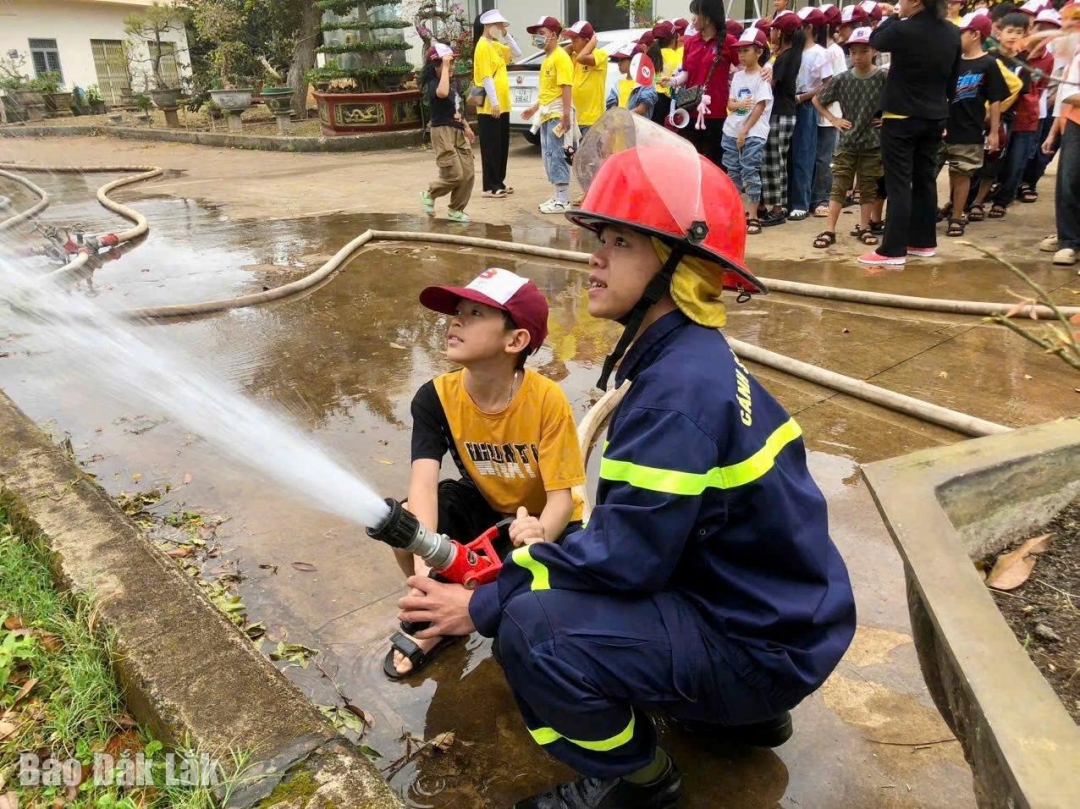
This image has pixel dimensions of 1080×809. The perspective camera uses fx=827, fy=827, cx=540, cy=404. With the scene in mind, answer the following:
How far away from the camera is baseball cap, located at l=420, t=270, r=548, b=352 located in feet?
8.37

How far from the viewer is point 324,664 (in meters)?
2.65

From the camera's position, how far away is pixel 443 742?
233 centimetres

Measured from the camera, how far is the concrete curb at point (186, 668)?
6.30 ft

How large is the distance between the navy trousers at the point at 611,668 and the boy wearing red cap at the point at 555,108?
736 cm

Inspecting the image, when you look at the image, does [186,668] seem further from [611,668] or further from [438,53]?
[438,53]

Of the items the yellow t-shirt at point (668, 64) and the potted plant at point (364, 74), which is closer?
the yellow t-shirt at point (668, 64)

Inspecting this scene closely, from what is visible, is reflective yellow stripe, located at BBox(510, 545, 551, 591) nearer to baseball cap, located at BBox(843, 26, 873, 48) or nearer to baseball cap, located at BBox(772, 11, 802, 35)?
baseball cap, located at BBox(843, 26, 873, 48)

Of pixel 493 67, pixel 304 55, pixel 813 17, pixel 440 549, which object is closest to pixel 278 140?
pixel 304 55

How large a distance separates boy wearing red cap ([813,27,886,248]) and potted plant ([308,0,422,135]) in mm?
10427

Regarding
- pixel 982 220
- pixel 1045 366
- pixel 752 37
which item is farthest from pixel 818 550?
pixel 982 220

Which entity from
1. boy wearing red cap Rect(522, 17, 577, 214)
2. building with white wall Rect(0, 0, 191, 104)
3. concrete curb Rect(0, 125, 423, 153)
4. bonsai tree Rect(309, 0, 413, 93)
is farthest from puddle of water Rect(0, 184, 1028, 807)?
building with white wall Rect(0, 0, 191, 104)

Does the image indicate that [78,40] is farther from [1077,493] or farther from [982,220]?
[1077,493]

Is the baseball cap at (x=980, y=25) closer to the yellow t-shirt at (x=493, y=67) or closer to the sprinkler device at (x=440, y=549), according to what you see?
the yellow t-shirt at (x=493, y=67)

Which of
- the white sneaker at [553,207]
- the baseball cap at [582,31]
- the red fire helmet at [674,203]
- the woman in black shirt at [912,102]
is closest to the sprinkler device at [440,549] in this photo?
the red fire helmet at [674,203]
